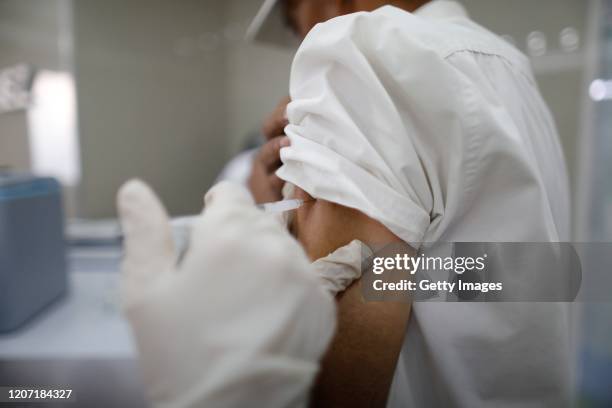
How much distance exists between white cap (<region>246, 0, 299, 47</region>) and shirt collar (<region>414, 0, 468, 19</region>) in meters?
0.41

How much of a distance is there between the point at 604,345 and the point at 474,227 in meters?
1.41

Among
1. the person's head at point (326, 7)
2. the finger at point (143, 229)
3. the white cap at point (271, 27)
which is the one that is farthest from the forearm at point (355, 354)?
the white cap at point (271, 27)

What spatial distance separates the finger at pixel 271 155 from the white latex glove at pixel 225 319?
343 millimetres

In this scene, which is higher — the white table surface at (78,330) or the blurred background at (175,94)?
the blurred background at (175,94)

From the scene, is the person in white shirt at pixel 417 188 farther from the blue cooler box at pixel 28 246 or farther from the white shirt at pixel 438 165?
the blue cooler box at pixel 28 246

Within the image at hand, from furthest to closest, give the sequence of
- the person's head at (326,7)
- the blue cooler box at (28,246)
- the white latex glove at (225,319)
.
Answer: the blue cooler box at (28,246) → the person's head at (326,7) → the white latex glove at (225,319)

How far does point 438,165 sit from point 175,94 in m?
1.44

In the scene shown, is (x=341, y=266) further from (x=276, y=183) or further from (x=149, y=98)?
(x=149, y=98)

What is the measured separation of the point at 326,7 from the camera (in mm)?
642

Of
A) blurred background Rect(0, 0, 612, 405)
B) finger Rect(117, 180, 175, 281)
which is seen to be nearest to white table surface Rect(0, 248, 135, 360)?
blurred background Rect(0, 0, 612, 405)

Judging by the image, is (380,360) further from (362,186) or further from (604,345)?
(604,345)

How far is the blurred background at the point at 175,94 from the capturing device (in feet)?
3.86

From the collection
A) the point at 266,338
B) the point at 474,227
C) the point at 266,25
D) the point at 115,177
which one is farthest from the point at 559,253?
the point at 115,177

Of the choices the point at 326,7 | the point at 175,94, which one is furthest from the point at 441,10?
the point at 175,94
